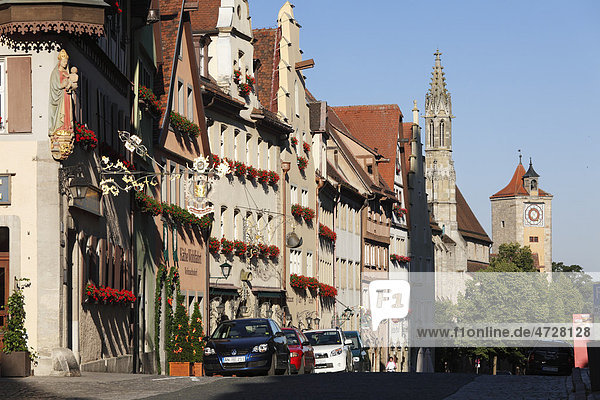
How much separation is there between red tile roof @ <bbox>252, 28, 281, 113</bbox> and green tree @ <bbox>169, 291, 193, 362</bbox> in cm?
1666

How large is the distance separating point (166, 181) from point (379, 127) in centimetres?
4623

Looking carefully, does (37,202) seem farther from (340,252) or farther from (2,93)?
(340,252)

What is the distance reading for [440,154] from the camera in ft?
474

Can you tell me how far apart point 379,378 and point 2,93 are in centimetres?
869

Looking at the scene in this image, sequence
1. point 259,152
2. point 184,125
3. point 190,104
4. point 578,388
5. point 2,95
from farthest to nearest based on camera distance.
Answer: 1. point 259,152
2. point 190,104
3. point 184,125
4. point 2,95
5. point 578,388

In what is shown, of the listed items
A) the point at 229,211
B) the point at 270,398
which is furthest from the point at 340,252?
the point at 270,398

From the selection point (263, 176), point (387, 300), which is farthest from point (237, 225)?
point (387, 300)

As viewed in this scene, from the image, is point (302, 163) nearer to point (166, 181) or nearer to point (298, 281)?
point (298, 281)

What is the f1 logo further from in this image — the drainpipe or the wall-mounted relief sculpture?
the wall-mounted relief sculpture

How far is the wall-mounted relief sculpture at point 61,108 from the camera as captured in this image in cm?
2194

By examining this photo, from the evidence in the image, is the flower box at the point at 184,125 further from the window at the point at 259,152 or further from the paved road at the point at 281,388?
the paved road at the point at 281,388

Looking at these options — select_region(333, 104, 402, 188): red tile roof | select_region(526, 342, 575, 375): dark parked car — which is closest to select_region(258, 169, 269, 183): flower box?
select_region(526, 342, 575, 375): dark parked car

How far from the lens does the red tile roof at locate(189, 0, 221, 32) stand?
42.5 meters

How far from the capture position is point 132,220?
1160 inches
